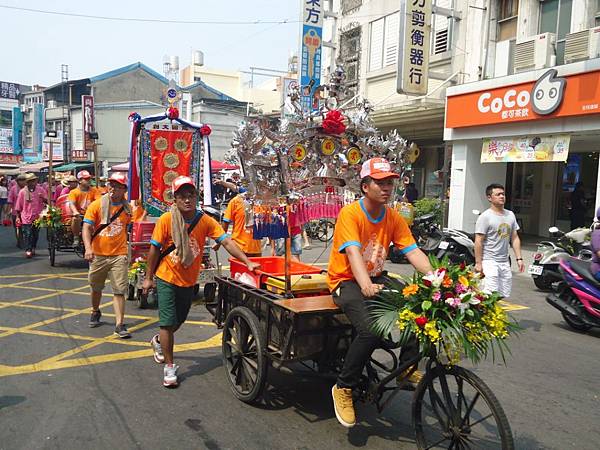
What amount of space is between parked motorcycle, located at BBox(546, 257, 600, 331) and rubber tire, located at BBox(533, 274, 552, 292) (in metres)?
2.11

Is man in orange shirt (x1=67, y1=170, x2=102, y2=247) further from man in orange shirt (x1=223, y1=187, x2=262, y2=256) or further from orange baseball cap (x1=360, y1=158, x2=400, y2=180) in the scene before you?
orange baseball cap (x1=360, y1=158, x2=400, y2=180)

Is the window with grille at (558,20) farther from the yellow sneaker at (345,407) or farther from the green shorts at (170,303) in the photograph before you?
the yellow sneaker at (345,407)

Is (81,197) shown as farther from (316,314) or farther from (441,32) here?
(441,32)

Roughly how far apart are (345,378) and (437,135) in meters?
15.2

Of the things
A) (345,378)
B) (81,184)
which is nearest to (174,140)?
(81,184)

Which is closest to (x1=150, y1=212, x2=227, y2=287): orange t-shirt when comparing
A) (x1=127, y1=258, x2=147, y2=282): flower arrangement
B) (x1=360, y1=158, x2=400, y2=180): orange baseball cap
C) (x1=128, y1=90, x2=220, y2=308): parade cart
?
(x1=360, y1=158, x2=400, y2=180): orange baseball cap

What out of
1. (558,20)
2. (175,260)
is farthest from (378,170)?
(558,20)

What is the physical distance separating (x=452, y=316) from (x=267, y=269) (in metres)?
2.66

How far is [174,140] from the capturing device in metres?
8.43

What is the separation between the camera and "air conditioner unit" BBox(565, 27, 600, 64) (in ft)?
35.6

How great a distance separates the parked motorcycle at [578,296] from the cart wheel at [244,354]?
4383 millimetres

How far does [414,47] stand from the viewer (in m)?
13.6

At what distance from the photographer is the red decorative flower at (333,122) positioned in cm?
458

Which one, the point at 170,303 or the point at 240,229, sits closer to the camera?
the point at 170,303
